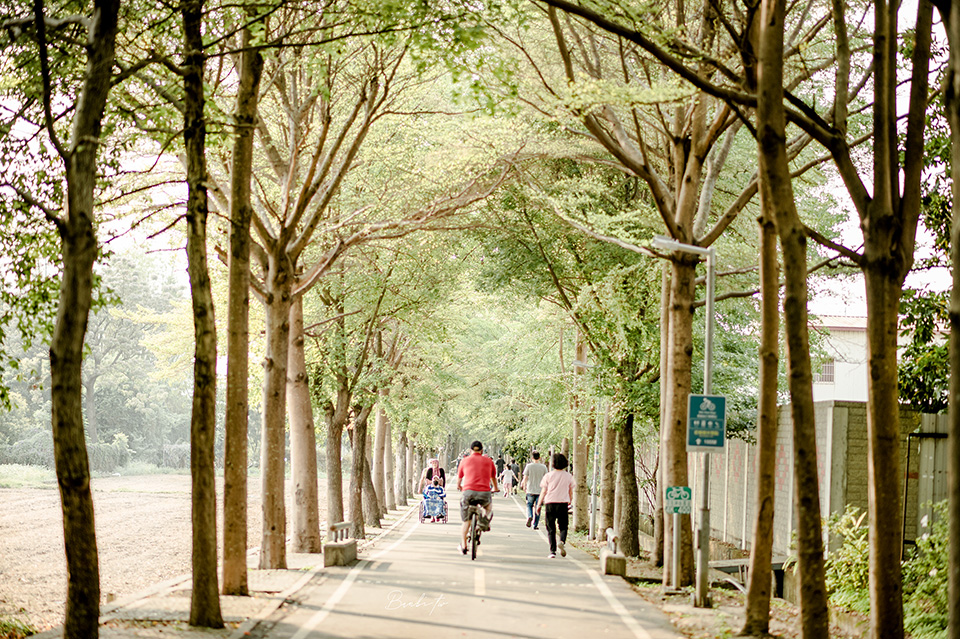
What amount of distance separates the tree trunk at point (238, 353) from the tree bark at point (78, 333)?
3336 millimetres

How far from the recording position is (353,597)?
13.0 m

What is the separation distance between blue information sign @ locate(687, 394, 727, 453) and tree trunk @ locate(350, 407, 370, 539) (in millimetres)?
15930

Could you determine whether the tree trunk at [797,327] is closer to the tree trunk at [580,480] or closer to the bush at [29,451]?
the tree trunk at [580,480]

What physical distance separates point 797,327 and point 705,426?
3.96m

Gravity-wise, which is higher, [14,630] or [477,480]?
[477,480]

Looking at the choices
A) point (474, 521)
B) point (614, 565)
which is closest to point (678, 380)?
point (614, 565)

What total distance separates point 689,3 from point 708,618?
10026 mm

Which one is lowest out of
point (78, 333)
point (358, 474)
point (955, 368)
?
point (358, 474)

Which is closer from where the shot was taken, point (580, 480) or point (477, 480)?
point (477, 480)

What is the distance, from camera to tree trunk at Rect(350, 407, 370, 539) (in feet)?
90.5

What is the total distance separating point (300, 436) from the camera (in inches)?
775

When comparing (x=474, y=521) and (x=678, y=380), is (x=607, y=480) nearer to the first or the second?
(x=474, y=521)

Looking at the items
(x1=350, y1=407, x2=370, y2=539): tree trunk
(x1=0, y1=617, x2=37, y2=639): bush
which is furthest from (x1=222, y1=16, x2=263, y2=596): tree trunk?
(x1=350, y1=407, x2=370, y2=539): tree trunk

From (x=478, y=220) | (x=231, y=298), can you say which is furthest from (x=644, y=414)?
(x=231, y=298)
